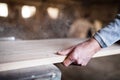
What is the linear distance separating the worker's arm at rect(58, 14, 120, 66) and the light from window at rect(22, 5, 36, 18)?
565 millimetres

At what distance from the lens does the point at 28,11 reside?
1.16m

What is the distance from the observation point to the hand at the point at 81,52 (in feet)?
2.18

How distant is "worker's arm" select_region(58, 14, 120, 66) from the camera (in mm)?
666

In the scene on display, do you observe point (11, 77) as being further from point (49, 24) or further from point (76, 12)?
→ point (76, 12)

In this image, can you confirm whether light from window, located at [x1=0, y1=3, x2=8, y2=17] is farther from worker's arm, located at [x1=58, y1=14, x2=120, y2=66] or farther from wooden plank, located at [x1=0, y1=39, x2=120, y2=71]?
worker's arm, located at [x1=58, y1=14, x2=120, y2=66]

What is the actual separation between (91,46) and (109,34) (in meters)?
0.10

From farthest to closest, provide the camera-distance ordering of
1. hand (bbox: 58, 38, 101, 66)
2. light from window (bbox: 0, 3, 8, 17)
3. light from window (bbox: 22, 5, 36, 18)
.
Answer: light from window (bbox: 22, 5, 36, 18), light from window (bbox: 0, 3, 8, 17), hand (bbox: 58, 38, 101, 66)

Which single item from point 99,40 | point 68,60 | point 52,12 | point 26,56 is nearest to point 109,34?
point 99,40

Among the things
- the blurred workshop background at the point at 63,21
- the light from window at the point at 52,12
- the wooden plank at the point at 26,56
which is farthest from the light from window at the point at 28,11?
the wooden plank at the point at 26,56

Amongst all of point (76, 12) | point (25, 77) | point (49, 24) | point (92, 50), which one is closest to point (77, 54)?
point (92, 50)

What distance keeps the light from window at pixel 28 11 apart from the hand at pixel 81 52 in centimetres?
56

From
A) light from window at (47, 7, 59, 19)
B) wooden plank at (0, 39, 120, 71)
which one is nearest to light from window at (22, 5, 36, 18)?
light from window at (47, 7, 59, 19)

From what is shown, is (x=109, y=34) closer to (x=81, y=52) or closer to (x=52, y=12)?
(x=81, y=52)

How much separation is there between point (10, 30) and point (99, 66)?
64 centimetres
